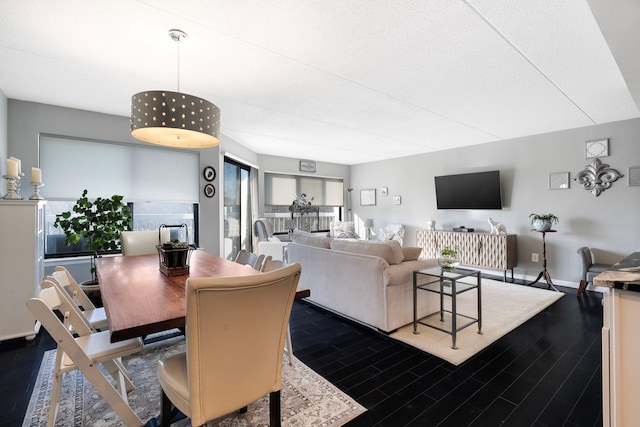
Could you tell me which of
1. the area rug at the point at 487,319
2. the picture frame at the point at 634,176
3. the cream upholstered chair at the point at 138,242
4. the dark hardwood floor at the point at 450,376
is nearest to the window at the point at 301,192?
the cream upholstered chair at the point at 138,242

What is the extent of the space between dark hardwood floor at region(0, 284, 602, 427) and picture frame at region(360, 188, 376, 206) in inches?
192

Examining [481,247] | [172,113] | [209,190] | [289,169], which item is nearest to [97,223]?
[209,190]

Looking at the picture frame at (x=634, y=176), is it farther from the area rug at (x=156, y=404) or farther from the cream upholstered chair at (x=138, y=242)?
the cream upholstered chair at (x=138, y=242)

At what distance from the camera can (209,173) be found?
4.67 m

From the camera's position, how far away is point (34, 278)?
285cm

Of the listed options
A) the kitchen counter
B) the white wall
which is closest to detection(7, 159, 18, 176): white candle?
the white wall

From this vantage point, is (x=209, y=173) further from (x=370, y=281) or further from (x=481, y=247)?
(x=481, y=247)

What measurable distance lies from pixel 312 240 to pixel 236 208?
2.94 meters

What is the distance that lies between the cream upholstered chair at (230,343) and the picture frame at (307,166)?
6.33 m

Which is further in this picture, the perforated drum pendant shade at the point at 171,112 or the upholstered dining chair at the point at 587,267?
→ the upholstered dining chair at the point at 587,267

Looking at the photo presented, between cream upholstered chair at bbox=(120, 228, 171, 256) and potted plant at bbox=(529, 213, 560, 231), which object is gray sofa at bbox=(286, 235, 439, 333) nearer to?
cream upholstered chair at bbox=(120, 228, 171, 256)

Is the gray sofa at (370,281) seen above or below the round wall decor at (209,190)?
below

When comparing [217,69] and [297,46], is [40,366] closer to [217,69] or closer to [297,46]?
[217,69]

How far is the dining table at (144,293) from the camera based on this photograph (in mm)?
1148
